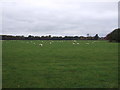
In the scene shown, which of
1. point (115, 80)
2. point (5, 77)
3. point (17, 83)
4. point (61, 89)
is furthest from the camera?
point (5, 77)

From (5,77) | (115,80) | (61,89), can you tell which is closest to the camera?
(61,89)

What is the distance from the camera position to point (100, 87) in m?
8.84

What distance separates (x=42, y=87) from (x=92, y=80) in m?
2.43

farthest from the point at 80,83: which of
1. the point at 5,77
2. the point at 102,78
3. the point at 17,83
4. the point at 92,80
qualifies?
the point at 5,77

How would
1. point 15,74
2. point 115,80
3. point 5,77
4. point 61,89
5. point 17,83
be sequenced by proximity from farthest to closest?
point 15,74 → point 5,77 → point 115,80 → point 17,83 → point 61,89

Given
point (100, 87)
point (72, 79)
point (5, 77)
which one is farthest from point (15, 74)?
point (100, 87)

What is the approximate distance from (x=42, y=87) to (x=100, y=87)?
2.16 meters

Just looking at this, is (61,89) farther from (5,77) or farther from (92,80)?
(5,77)

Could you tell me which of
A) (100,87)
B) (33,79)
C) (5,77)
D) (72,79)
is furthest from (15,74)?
(100,87)

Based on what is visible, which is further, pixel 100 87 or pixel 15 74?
pixel 15 74

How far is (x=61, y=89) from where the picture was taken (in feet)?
27.8

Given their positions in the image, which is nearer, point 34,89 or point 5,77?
point 34,89

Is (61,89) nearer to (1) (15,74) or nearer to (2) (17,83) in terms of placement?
(2) (17,83)

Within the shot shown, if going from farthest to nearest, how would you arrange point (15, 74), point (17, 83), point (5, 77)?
point (15, 74) < point (5, 77) < point (17, 83)
